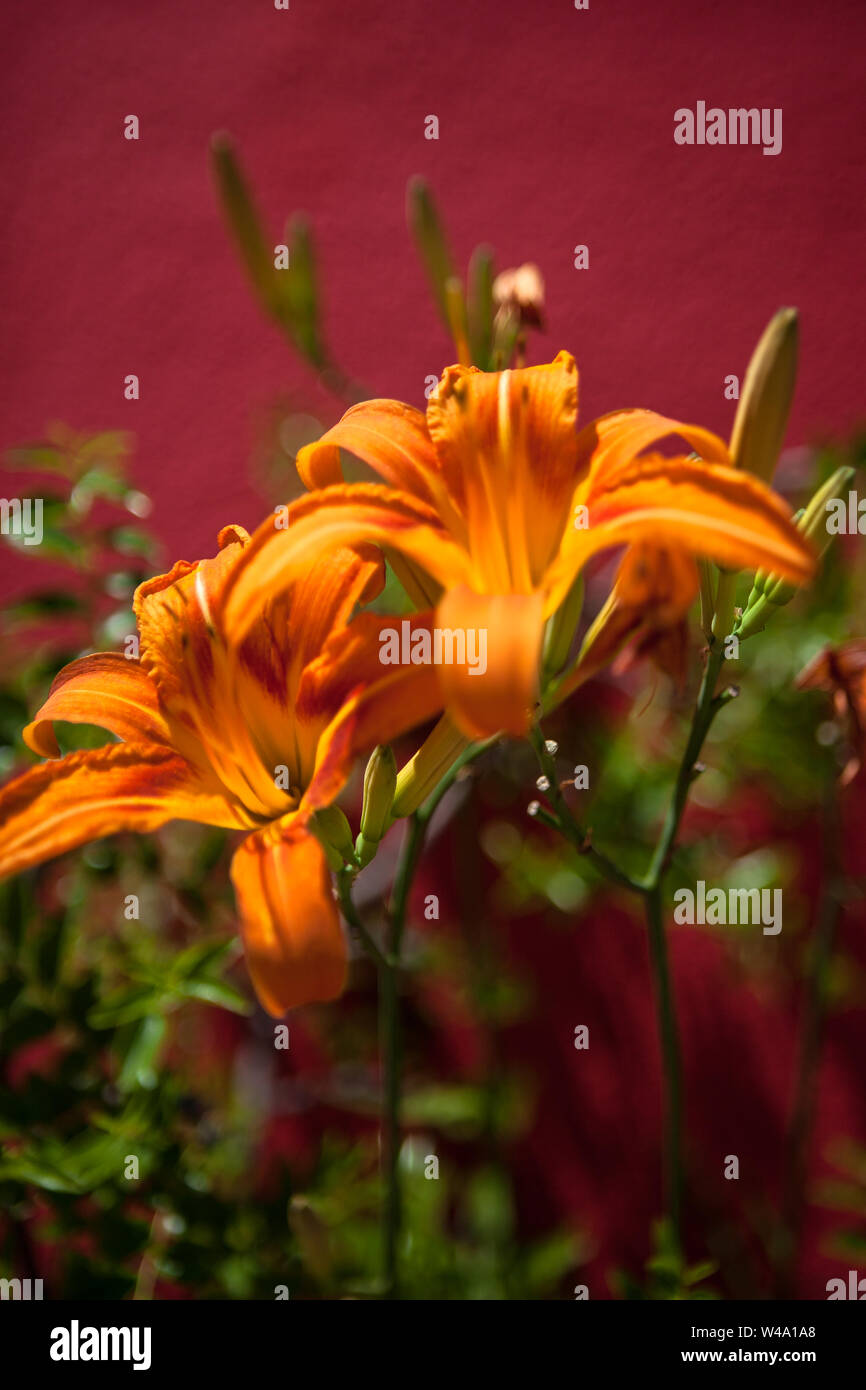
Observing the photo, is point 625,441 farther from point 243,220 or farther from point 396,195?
point 396,195

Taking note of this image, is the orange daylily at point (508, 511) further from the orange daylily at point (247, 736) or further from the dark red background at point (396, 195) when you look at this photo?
the dark red background at point (396, 195)

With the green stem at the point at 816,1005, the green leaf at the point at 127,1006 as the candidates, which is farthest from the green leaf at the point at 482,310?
the green stem at the point at 816,1005

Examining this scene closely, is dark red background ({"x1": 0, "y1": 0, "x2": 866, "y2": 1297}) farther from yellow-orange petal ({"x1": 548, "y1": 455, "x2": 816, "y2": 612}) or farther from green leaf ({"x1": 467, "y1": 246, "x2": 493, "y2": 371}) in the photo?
yellow-orange petal ({"x1": 548, "y1": 455, "x2": 816, "y2": 612})

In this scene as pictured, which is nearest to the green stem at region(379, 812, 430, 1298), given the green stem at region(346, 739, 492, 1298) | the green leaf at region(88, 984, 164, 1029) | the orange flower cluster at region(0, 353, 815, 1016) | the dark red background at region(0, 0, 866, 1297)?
the green stem at region(346, 739, 492, 1298)

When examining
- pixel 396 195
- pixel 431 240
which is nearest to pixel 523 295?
pixel 431 240
